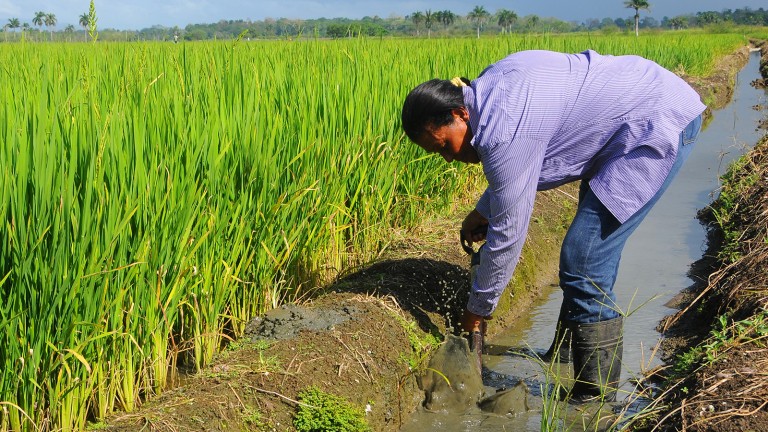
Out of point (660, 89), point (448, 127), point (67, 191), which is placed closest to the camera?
point (67, 191)

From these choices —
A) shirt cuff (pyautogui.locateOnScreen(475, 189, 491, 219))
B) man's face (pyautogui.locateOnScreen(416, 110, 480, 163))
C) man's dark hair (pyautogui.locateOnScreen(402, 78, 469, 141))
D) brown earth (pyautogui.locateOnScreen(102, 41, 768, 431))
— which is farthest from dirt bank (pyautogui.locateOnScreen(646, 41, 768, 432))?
man's dark hair (pyautogui.locateOnScreen(402, 78, 469, 141))

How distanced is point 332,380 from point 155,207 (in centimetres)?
85

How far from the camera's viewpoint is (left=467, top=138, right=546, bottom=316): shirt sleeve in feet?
8.48

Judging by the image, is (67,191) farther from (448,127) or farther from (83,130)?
(448,127)

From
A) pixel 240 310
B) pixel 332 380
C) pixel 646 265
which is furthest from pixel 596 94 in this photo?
pixel 646 265

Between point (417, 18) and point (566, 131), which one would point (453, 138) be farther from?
point (417, 18)

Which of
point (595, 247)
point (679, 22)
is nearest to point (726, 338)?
point (595, 247)

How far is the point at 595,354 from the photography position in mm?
3104

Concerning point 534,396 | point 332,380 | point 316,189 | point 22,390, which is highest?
point 316,189

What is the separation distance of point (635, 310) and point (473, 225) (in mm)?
719

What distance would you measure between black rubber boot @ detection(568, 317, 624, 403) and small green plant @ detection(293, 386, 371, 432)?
0.86 meters

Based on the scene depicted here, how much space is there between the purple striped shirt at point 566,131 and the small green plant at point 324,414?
626 millimetres

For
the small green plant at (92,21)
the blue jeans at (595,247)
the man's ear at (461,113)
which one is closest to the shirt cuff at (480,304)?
the blue jeans at (595,247)

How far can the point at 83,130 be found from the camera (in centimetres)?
240
